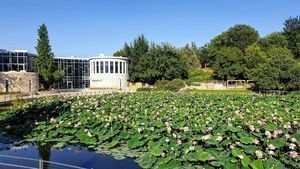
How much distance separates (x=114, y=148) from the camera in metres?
9.11

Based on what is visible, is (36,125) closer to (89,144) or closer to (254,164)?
(89,144)

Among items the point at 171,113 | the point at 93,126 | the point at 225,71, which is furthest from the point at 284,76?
the point at 93,126

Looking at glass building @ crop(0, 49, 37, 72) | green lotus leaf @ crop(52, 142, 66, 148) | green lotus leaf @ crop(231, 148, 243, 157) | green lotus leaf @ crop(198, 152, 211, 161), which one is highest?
glass building @ crop(0, 49, 37, 72)

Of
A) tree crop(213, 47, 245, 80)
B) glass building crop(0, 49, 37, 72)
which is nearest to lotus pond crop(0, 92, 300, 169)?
glass building crop(0, 49, 37, 72)

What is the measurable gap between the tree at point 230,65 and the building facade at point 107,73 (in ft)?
51.0

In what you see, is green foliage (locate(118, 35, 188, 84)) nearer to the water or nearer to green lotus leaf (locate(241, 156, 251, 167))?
the water

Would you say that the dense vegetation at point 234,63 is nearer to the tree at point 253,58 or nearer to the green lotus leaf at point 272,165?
the tree at point 253,58

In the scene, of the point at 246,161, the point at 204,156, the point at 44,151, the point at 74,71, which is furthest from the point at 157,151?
the point at 74,71

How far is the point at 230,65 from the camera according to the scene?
5009 centimetres

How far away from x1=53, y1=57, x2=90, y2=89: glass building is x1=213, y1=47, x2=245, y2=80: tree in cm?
2131

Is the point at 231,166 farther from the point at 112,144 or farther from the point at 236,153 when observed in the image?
the point at 112,144

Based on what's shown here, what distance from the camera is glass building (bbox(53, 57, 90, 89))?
48.8 metres

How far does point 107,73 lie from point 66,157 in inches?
1449

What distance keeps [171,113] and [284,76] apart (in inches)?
1128
